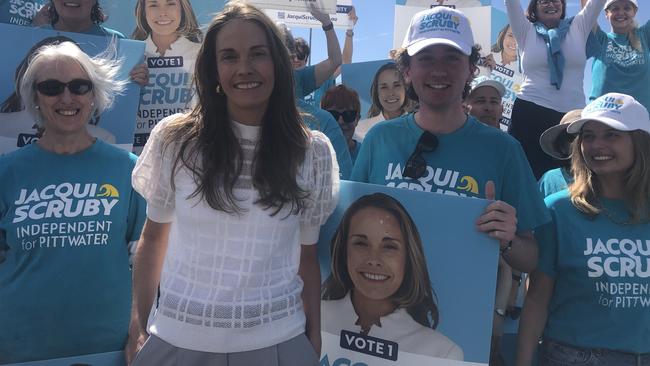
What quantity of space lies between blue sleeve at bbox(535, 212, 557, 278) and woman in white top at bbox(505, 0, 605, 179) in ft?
5.49

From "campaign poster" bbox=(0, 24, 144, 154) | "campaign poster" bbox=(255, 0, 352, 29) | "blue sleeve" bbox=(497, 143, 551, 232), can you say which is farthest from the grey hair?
"blue sleeve" bbox=(497, 143, 551, 232)

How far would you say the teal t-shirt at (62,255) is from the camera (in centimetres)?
241

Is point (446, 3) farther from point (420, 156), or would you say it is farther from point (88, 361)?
point (88, 361)

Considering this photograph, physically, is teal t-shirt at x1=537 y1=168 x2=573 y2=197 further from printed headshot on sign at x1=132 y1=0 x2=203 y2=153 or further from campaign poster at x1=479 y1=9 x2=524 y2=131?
campaign poster at x1=479 y1=9 x2=524 y2=131

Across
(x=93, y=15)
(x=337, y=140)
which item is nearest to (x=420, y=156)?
(x=337, y=140)

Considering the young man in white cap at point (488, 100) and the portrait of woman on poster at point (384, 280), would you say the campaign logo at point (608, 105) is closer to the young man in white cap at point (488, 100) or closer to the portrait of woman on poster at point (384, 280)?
the portrait of woman on poster at point (384, 280)

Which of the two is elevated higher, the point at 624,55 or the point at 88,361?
the point at 624,55

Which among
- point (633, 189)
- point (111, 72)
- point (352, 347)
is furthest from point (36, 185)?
point (633, 189)

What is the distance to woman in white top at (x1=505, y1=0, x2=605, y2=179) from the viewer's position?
3.96 metres

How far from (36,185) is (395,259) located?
62.7 inches

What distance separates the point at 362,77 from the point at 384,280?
3.54m

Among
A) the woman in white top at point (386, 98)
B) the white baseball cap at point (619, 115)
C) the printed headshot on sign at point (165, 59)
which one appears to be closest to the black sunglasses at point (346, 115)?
the woman in white top at point (386, 98)

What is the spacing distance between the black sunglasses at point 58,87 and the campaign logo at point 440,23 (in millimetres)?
1617

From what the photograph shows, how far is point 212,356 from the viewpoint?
5.55 ft
